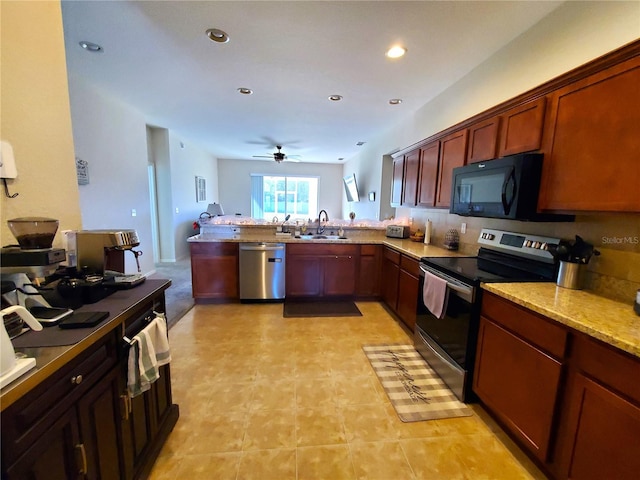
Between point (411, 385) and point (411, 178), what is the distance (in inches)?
90.4

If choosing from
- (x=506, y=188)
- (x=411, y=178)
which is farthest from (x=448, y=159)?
(x=506, y=188)

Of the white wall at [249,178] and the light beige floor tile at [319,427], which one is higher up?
the white wall at [249,178]

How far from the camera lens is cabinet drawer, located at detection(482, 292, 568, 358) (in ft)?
4.25

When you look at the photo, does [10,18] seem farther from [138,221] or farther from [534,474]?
[138,221]

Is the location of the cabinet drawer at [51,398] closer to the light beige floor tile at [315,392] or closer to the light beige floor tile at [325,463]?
the light beige floor tile at [325,463]

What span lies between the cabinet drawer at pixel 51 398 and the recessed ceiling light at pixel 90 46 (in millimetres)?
2626

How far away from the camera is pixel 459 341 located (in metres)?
1.96

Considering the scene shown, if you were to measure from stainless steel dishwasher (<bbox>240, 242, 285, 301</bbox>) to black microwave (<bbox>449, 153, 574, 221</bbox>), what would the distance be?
2298 mm

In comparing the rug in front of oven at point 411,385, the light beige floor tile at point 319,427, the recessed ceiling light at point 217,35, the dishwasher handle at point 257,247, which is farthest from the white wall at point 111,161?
the rug in front of oven at point 411,385

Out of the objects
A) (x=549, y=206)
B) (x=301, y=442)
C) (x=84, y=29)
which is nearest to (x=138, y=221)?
(x=84, y=29)

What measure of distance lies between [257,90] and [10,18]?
7.67 feet

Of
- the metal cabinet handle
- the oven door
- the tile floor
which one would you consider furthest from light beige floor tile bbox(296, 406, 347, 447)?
the metal cabinet handle

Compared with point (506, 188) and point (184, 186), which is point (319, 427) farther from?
point (184, 186)

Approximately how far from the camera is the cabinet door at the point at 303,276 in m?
3.69
